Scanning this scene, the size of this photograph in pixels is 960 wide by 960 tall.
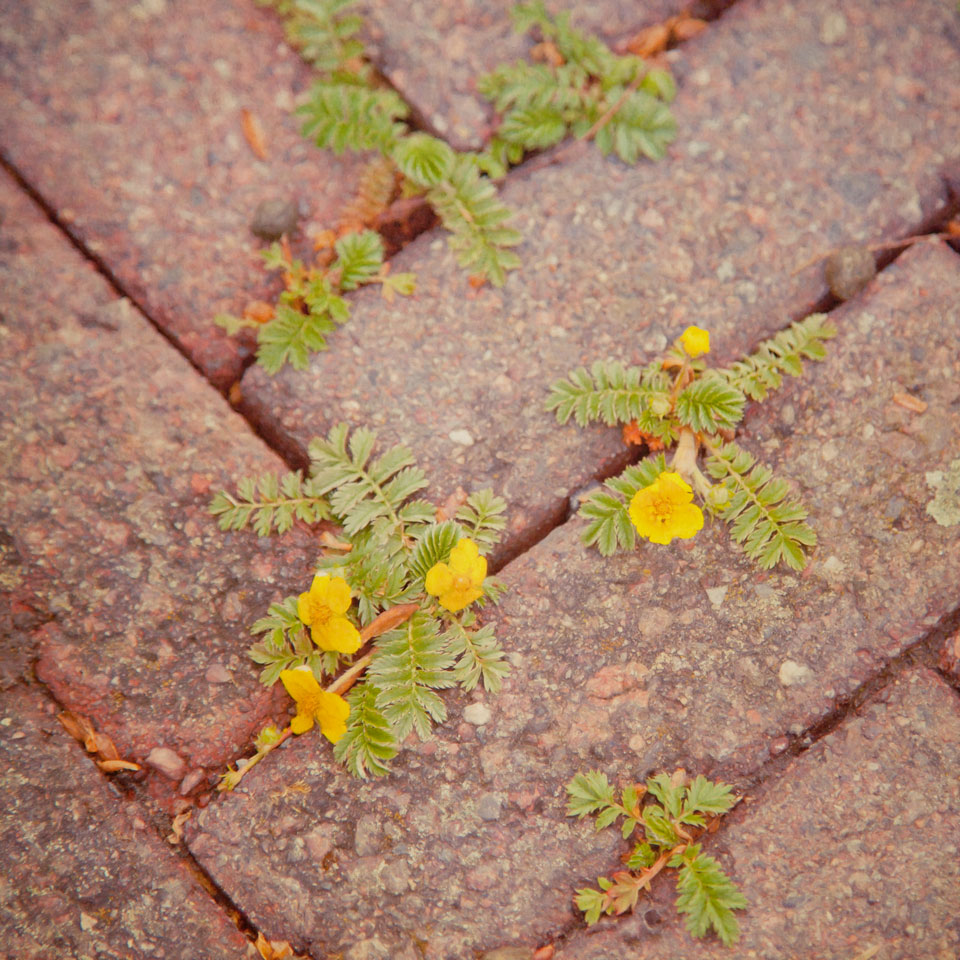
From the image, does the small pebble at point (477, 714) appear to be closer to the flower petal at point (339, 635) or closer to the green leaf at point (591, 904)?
the flower petal at point (339, 635)

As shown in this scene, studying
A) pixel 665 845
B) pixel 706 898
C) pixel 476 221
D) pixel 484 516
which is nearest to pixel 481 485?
pixel 484 516

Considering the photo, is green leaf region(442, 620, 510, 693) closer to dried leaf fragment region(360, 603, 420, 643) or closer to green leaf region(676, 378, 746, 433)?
dried leaf fragment region(360, 603, 420, 643)

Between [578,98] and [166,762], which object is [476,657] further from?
[578,98]

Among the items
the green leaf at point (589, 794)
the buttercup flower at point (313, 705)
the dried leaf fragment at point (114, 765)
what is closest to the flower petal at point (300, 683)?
the buttercup flower at point (313, 705)

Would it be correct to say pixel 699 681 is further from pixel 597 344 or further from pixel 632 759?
pixel 597 344

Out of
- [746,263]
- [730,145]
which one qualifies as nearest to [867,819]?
[746,263]

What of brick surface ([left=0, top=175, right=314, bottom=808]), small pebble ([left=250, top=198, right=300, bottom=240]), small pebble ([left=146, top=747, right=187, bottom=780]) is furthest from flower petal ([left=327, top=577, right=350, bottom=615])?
small pebble ([left=250, top=198, right=300, bottom=240])
